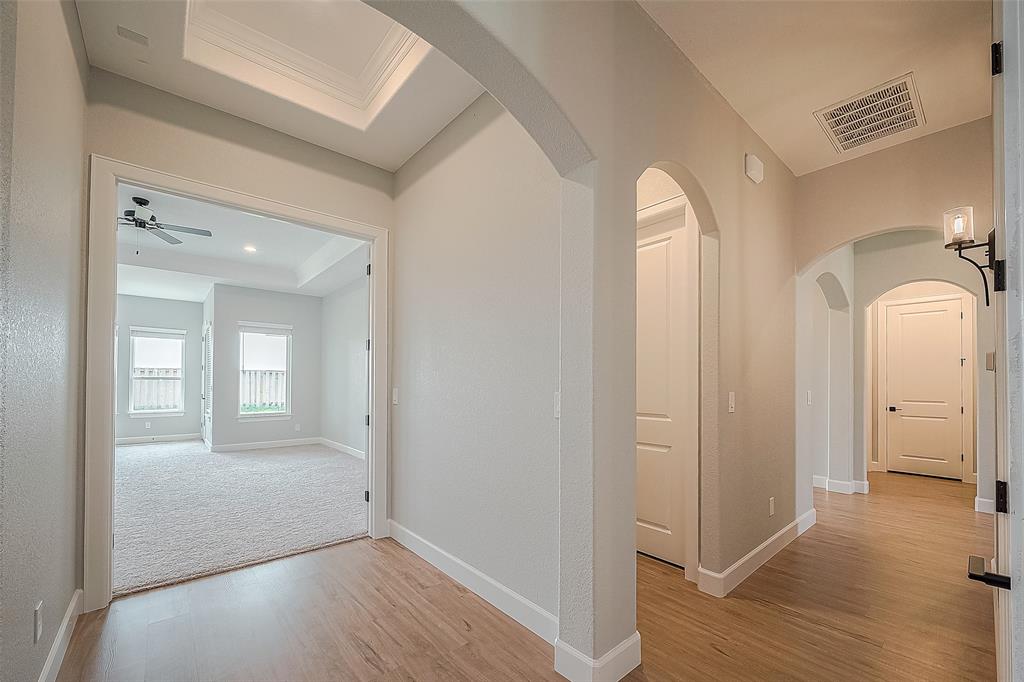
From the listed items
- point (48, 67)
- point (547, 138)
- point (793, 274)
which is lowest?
point (793, 274)

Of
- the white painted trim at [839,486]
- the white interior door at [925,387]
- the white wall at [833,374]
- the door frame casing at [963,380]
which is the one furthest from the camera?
the white interior door at [925,387]

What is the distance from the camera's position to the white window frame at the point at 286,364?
7.99 m

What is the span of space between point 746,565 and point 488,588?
5.36ft

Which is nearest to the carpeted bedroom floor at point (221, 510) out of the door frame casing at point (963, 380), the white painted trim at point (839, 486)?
the white painted trim at point (839, 486)

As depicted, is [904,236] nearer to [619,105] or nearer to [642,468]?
[642,468]

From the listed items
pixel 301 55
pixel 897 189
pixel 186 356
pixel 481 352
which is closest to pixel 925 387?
pixel 897 189

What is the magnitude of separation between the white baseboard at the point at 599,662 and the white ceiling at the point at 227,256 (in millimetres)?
4150

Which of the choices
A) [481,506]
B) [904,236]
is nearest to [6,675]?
[481,506]

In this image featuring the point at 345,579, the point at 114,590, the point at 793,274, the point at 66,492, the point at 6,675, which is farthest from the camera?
the point at 793,274

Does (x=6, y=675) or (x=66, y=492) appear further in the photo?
(x=66, y=492)

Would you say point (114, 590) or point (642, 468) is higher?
point (642, 468)

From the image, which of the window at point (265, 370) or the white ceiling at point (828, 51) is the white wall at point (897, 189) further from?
the window at point (265, 370)

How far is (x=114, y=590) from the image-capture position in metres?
2.64

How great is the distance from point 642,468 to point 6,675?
10.1 feet
